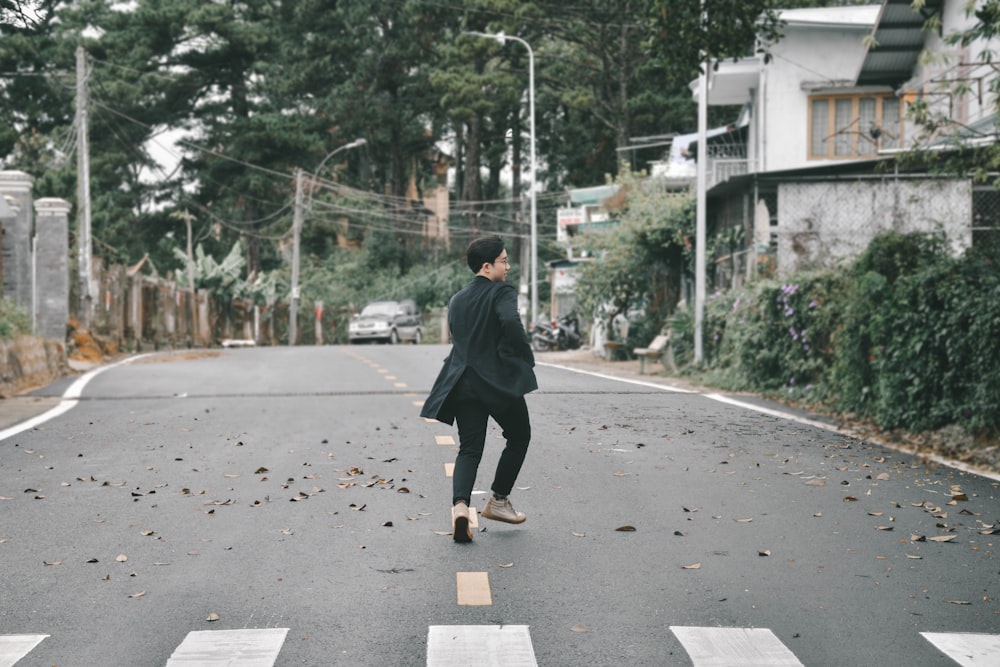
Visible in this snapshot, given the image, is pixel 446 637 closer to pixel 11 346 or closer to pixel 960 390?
pixel 960 390

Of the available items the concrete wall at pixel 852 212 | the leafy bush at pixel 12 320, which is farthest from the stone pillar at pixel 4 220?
the concrete wall at pixel 852 212

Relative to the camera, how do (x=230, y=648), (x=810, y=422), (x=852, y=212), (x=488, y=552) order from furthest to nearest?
(x=852, y=212) → (x=810, y=422) → (x=488, y=552) → (x=230, y=648)

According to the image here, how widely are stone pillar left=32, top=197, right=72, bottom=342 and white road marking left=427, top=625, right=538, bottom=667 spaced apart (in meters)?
22.5

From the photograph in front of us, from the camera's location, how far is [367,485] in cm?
895

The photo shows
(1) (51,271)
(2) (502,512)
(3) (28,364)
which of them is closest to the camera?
(2) (502,512)

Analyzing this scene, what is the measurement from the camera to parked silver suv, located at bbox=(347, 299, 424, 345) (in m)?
46.5

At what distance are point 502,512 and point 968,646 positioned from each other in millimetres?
3057

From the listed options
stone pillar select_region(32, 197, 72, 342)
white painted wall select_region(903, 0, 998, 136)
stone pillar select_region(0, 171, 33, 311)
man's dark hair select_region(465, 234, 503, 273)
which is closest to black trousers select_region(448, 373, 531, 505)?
man's dark hair select_region(465, 234, 503, 273)

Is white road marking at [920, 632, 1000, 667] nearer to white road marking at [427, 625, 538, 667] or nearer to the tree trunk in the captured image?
white road marking at [427, 625, 538, 667]

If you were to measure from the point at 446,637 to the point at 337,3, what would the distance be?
178 feet

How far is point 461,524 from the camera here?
6875 millimetres

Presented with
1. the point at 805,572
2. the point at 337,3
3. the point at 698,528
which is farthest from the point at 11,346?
the point at 337,3

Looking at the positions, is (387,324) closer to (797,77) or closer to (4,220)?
(797,77)

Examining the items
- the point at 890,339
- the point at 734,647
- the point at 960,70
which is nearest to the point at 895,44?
the point at 960,70
